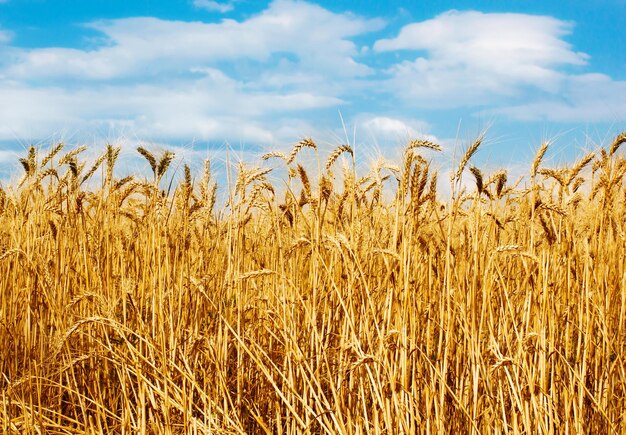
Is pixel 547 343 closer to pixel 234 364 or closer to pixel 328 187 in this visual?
pixel 328 187

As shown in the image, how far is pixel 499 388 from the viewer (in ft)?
7.62

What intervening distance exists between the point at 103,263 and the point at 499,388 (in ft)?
6.88

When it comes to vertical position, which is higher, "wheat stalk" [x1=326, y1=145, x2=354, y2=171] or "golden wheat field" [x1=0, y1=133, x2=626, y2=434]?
"wheat stalk" [x1=326, y1=145, x2=354, y2=171]

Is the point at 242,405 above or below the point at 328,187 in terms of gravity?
below

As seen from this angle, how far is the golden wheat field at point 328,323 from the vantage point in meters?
2.27

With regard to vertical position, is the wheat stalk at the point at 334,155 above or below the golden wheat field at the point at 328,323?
above

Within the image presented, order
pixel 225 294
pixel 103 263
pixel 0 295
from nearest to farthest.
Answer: pixel 225 294 < pixel 103 263 < pixel 0 295

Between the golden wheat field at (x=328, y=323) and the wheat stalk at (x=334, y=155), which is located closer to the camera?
the golden wheat field at (x=328, y=323)

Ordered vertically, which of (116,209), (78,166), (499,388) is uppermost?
(78,166)

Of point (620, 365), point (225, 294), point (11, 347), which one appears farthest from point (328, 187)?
point (11, 347)

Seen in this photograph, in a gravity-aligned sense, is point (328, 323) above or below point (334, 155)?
below

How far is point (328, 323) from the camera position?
104 inches

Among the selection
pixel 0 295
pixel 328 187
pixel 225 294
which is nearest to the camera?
pixel 328 187

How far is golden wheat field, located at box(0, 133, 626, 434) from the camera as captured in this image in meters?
2.27
